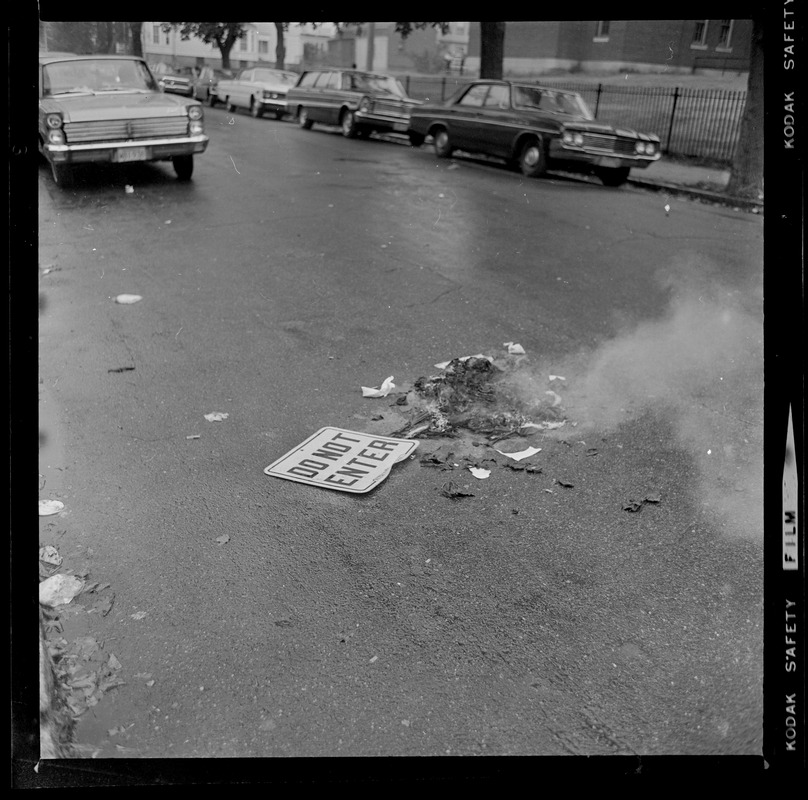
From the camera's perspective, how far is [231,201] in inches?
341

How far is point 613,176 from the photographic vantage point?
10500 mm

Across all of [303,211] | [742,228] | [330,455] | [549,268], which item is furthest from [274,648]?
[742,228]

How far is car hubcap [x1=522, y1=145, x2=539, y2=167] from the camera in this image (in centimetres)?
977

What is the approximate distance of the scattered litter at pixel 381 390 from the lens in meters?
4.38

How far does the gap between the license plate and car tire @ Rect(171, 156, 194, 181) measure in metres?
0.42

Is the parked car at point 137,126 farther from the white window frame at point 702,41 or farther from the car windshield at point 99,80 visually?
the white window frame at point 702,41

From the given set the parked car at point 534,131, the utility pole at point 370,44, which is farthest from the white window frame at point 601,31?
the parked car at point 534,131

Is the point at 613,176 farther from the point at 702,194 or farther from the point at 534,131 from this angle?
the point at 534,131

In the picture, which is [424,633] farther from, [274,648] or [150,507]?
[150,507]

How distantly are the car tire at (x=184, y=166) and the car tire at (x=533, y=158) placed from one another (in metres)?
4.11

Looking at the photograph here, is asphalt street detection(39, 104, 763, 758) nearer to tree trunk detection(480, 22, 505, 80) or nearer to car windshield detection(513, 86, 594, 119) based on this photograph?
tree trunk detection(480, 22, 505, 80)

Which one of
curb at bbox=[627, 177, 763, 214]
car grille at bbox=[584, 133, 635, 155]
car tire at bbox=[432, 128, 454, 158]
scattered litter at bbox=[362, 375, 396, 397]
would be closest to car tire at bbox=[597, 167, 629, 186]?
car grille at bbox=[584, 133, 635, 155]

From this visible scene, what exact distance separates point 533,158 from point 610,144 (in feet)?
3.49

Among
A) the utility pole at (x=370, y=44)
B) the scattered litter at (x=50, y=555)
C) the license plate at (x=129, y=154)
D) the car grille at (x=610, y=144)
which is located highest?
the car grille at (x=610, y=144)
